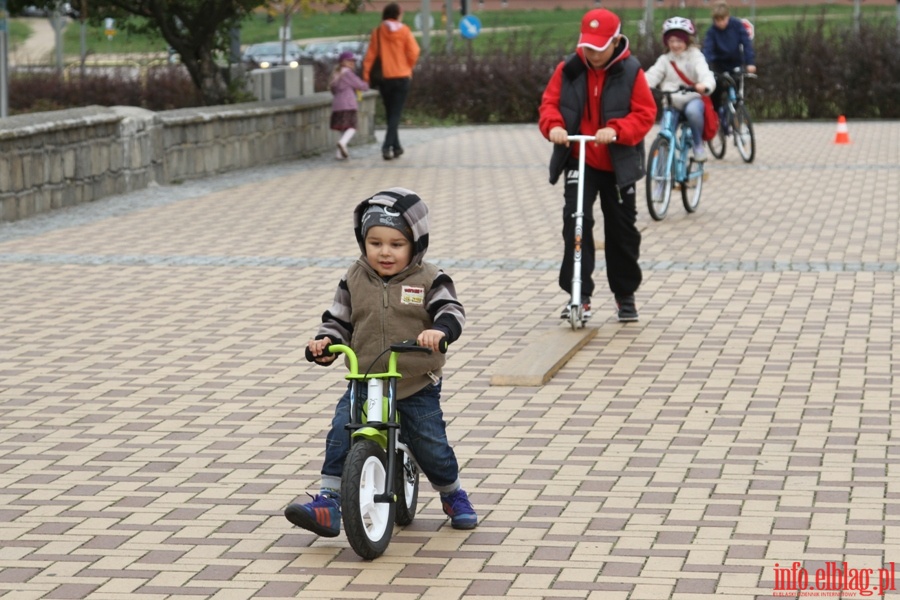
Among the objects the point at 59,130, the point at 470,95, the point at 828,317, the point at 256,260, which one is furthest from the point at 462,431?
the point at 470,95

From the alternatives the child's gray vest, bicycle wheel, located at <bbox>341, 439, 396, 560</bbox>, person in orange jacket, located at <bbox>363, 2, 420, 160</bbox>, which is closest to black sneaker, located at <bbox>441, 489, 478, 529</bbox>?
bicycle wheel, located at <bbox>341, 439, 396, 560</bbox>

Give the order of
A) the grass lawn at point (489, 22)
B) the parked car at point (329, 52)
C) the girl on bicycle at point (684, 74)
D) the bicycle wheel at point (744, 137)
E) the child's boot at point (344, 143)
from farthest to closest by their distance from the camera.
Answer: the grass lawn at point (489, 22), the parked car at point (329, 52), the child's boot at point (344, 143), the bicycle wheel at point (744, 137), the girl on bicycle at point (684, 74)

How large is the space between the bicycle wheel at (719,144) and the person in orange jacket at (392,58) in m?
3.68

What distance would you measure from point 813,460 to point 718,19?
1323 cm

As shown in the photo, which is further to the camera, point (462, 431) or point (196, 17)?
point (196, 17)

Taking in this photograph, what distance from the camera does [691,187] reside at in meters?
14.6

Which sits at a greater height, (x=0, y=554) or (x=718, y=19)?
(x=718, y=19)

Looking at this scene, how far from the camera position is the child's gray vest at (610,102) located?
29.6 feet

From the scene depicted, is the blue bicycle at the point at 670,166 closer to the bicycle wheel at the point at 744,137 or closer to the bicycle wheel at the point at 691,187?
the bicycle wheel at the point at 691,187

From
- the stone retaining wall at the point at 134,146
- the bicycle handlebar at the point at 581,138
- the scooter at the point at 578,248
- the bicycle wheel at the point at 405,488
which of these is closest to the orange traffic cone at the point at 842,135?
the stone retaining wall at the point at 134,146

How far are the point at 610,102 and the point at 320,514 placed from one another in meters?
4.37

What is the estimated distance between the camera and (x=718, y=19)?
18.9m

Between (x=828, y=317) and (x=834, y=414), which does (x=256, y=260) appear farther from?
(x=834, y=414)

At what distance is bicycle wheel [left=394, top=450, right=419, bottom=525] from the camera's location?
17.7ft
